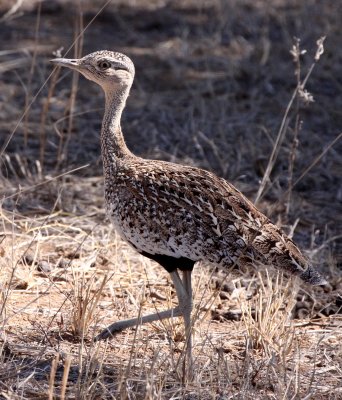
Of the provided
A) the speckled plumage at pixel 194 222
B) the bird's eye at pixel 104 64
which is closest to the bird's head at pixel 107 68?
the bird's eye at pixel 104 64

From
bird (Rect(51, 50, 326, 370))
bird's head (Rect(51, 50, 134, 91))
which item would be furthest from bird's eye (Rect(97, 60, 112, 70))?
bird (Rect(51, 50, 326, 370))

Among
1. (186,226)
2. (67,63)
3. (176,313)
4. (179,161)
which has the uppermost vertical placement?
(67,63)

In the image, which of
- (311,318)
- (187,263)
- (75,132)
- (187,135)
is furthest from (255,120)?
(187,263)

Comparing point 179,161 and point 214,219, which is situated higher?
point 179,161

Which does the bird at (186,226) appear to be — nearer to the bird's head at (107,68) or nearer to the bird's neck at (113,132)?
the bird's neck at (113,132)

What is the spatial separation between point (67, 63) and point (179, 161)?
234cm

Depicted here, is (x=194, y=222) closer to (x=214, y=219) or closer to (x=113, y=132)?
(x=214, y=219)

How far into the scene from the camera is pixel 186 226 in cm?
442

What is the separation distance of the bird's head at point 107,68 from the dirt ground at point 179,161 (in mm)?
169

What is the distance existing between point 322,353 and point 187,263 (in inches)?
33.3

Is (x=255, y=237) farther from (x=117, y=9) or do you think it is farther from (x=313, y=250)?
(x=117, y=9)

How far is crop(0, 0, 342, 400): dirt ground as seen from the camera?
4258 mm

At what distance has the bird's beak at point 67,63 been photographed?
4883 millimetres

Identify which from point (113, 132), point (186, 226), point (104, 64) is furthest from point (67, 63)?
point (186, 226)
